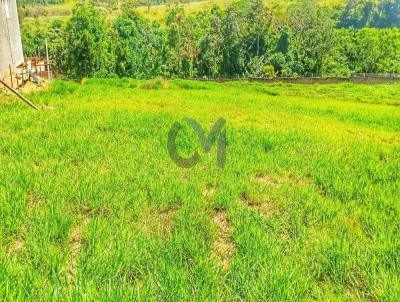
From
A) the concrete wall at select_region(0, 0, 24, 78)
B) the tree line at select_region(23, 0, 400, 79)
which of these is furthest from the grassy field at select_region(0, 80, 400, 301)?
the tree line at select_region(23, 0, 400, 79)

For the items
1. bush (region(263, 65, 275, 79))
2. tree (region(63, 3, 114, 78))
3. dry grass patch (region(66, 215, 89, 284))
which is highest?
dry grass patch (region(66, 215, 89, 284))

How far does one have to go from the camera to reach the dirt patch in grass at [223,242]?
3477mm

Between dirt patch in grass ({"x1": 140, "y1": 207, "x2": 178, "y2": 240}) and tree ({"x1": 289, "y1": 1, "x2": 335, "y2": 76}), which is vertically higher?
dirt patch in grass ({"x1": 140, "y1": 207, "x2": 178, "y2": 240})

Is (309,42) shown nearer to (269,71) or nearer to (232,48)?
(269,71)

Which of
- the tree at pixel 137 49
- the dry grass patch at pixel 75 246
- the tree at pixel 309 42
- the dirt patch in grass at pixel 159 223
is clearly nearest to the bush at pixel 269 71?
the tree at pixel 309 42

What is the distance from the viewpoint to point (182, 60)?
56.5 meters

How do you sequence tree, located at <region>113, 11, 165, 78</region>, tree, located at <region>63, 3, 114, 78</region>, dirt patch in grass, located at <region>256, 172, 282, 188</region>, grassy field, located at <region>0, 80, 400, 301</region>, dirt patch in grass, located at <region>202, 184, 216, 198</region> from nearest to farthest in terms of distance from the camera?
grassy field, located at <region>0, 80, 400, 301</region> < dirt patch in grass, located at <region>202, 184, 216, 198</region> < dirt patch in grass, located at <region>256, 172, 282, 188</region> < tree, located at <region>63, 3, 114, 78</region> < tree, located at <region>113, 11, 165, 78</region>

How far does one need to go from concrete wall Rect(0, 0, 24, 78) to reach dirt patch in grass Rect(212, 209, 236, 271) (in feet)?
60.7

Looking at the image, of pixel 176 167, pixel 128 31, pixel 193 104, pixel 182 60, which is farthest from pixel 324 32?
pixel 176 167

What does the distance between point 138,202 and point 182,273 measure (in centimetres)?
159

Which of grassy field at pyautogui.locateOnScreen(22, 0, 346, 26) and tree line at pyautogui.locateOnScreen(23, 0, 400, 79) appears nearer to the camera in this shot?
tree line at pyautogui.locateOnScreen(23, 0, 400, 79)

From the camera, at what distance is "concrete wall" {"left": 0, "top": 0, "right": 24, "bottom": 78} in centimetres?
1941

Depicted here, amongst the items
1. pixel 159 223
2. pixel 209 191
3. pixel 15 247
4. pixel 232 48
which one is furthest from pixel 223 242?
pixel 232 48

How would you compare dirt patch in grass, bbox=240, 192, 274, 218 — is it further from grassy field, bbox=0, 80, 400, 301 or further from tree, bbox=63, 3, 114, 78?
tree, bbox=63, 3, 114, 78
